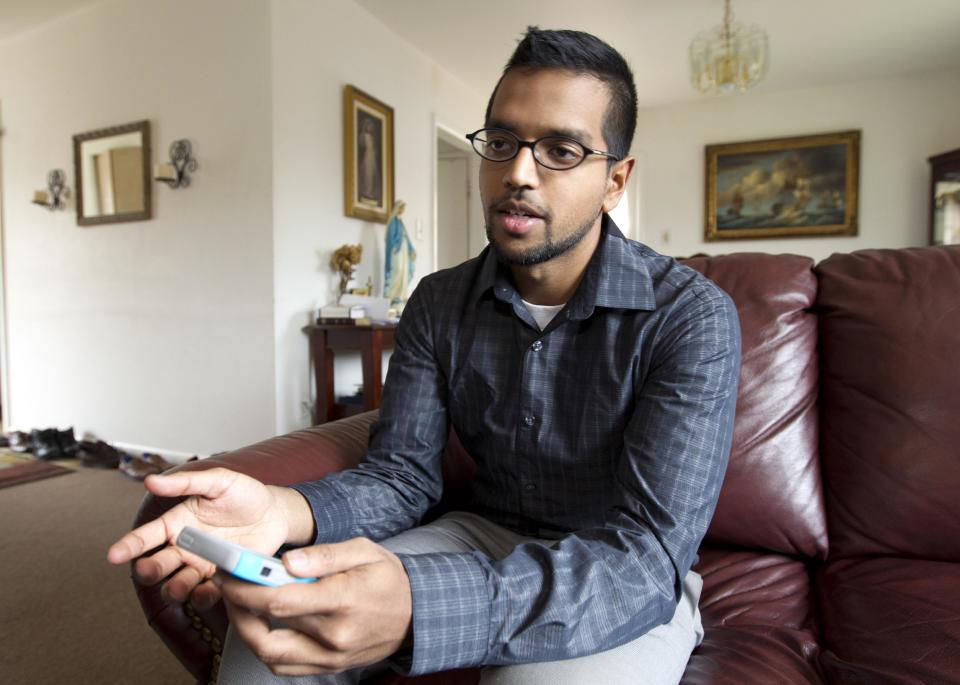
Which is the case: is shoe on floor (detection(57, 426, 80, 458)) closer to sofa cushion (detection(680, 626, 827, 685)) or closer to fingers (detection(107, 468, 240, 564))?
fingers (detection(107, 468, 240, 564))

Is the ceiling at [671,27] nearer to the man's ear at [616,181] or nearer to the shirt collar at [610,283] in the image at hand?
the man's ear at [616,181]

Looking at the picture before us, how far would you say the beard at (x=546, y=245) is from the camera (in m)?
0.92

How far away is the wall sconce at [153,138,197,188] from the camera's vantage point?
9.77ft

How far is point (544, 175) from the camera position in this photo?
0.90 meters

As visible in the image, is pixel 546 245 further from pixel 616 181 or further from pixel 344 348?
pixel 344 348

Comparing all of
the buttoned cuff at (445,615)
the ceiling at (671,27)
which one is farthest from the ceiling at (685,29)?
the buttoned cuff at (445,615)

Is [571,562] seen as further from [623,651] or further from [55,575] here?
[55,575]

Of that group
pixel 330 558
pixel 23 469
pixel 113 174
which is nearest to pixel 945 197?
pixel 330 558

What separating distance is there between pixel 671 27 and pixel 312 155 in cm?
245

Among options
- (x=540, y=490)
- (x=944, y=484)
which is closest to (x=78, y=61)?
(x=540, y=490)

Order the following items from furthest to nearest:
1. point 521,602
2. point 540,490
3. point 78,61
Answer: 1. point 78,61
2. point 540,490
3. point 521,602

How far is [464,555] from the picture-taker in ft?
2.03

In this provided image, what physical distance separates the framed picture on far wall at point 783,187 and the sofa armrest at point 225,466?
4.76 metres

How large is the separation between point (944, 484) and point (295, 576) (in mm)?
1048
